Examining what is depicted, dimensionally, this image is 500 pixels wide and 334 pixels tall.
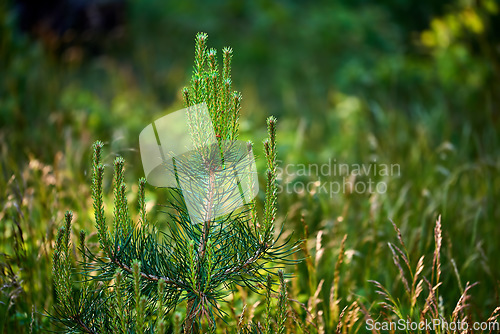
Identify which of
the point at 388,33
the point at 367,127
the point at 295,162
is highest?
the point at 388,33

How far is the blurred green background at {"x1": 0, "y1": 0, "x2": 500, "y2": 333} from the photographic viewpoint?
6.14ft

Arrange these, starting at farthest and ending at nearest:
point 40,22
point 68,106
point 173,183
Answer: point 40,22 < point 68,106 < point 173,183

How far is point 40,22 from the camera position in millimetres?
5457

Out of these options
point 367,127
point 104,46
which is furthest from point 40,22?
point 367,127

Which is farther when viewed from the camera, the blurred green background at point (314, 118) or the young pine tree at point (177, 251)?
the blurred green background at point (314, 118)

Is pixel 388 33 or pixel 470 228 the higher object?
pixel 388 33

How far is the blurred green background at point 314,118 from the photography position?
1872 millimetres

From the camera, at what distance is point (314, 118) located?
4430mm

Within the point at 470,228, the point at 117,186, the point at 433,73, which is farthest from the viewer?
the point at 433,73

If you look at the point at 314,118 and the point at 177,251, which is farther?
the point at 314,118

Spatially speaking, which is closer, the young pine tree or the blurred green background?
the young pine tree

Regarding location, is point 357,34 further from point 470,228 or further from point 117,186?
point 117,186

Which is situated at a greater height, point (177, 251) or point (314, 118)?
point (314, 118)

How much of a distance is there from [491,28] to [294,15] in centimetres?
275
